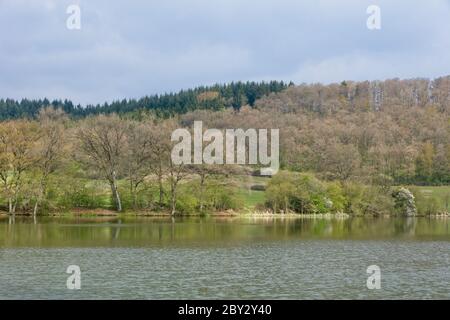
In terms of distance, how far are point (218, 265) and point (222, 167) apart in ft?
165

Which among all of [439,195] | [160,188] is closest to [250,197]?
[160,188]

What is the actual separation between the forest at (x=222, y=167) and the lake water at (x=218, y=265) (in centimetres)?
2707

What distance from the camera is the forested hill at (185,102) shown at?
17325 centimetres

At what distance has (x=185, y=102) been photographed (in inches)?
6905

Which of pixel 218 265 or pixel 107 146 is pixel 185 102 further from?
pixel 218 265

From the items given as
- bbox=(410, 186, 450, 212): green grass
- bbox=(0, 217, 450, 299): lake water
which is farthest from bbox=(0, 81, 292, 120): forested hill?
bbox=(0, 217, 450, 299): lake water

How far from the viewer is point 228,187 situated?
264 feet

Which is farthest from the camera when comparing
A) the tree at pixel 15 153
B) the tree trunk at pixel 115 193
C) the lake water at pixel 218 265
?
the tree trunk at pixel 115 193

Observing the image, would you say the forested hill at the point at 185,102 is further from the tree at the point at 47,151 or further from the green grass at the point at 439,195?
the tree at the point at 47,151

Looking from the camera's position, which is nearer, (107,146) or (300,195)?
(107,146)

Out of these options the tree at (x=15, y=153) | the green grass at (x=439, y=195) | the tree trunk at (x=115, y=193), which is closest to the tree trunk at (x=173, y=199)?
the tree trunk at (x=115, y=193)
